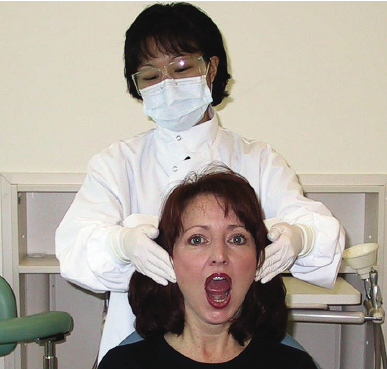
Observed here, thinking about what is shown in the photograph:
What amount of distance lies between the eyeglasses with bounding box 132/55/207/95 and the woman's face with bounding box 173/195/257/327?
0.36 m

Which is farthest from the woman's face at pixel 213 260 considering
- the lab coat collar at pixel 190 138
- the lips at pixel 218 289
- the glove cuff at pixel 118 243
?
the lab coat collar at pixel 190 138

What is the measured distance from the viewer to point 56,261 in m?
2.21

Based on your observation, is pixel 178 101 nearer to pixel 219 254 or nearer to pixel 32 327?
pixel 219 254

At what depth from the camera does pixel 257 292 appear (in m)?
1.26

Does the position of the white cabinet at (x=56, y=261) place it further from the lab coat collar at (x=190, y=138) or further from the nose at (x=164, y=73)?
the nose at (x=164, y=73)

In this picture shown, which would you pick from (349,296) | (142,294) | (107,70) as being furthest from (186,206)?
(107,70)

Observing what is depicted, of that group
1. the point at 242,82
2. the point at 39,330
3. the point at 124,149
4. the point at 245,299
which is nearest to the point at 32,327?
the point at 39,330

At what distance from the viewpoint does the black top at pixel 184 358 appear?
119cm

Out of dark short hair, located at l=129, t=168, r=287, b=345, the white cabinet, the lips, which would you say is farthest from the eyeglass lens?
the white cabinet

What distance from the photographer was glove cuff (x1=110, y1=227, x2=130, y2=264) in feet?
3.95

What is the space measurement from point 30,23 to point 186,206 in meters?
1.38

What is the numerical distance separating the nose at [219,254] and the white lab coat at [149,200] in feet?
0.82

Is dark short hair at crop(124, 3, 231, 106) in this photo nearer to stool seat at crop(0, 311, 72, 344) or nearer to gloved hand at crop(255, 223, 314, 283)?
gloved hand at crop(255, 223, 314, 283)

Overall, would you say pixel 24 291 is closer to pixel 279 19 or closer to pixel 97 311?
pixel 97 311
